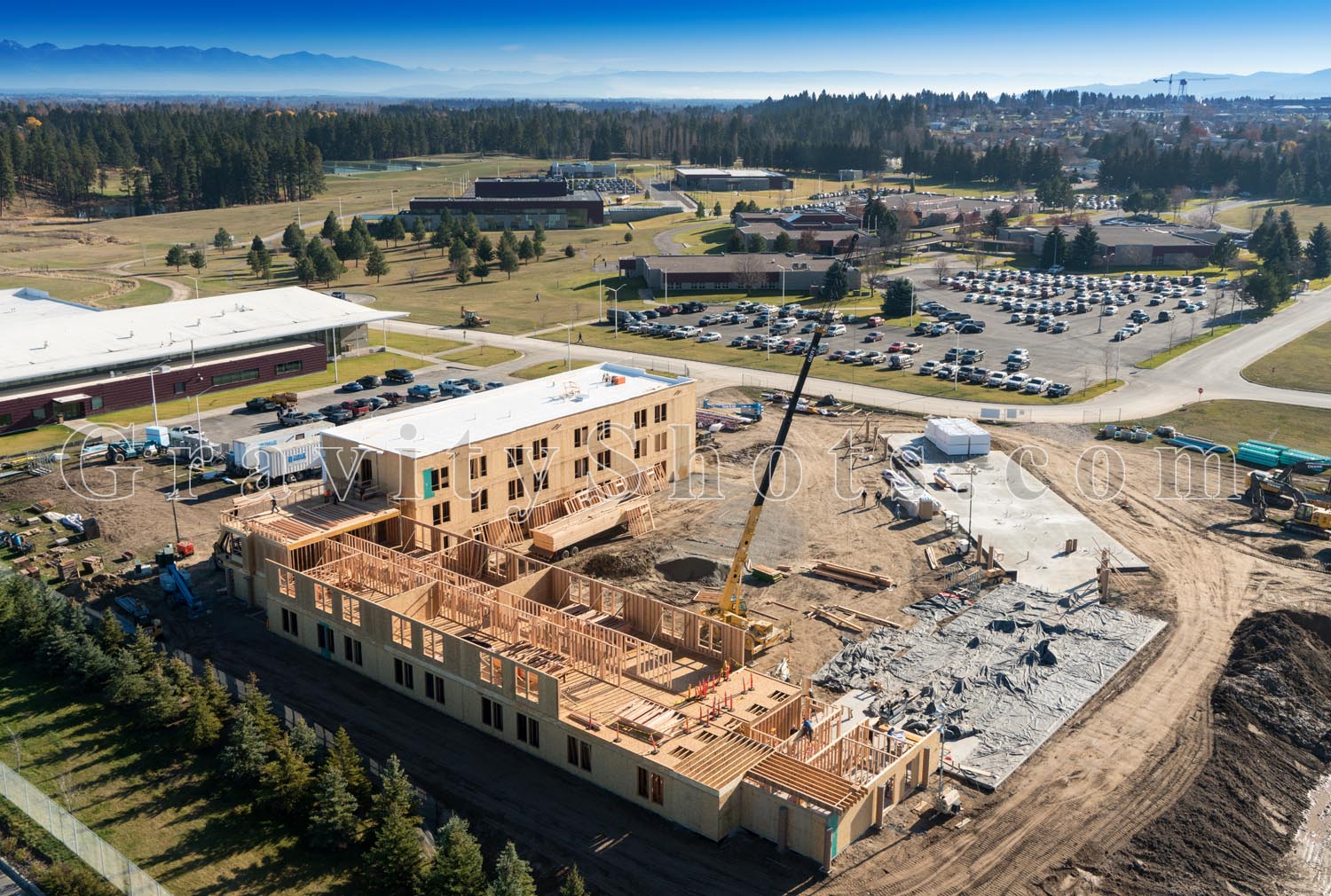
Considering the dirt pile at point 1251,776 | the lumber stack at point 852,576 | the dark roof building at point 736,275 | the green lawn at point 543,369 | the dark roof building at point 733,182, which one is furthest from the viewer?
the dark roof building at point 733,182

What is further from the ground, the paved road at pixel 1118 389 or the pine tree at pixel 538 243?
the pine tree at pixel 538 243

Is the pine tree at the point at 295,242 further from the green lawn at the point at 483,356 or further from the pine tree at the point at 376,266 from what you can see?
the green lawn at the point at 483,356

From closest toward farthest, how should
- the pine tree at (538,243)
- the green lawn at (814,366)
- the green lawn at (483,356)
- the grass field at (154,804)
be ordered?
the grass field at (154,804) → the green lawn at (814,366) → the green lawn at (483,356) → the pine tree at (538,243)

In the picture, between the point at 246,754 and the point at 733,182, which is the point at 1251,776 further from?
the point at 733,182

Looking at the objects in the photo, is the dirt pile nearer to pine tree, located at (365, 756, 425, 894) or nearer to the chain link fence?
pine tree, located at (365, 756, 425, 894)

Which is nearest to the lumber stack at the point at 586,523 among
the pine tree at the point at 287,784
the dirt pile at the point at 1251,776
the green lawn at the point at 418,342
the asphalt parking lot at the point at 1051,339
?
the pine tree at the point at 287,784

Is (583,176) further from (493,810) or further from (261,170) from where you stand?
(493,810)

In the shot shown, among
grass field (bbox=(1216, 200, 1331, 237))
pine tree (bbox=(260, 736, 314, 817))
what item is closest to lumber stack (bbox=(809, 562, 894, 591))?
pine tree (bbox=(260, 736, 314, 817))

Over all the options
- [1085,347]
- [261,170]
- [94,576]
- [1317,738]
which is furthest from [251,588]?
[261,170]
